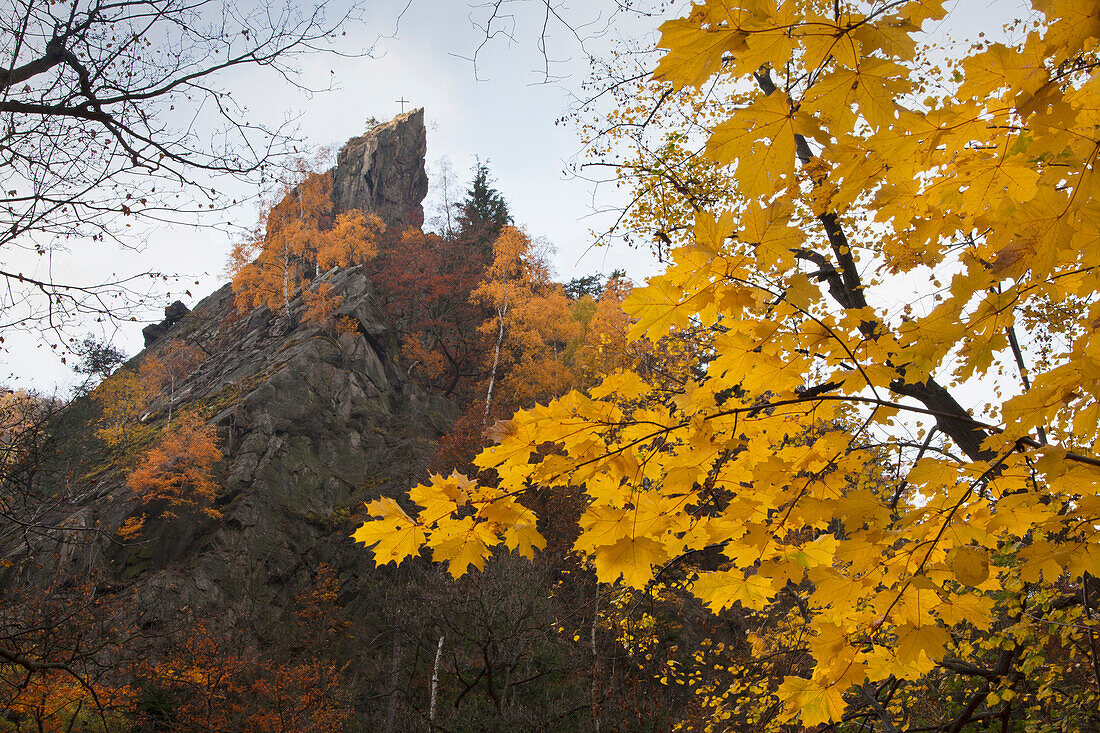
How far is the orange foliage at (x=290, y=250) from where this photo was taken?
911 inches

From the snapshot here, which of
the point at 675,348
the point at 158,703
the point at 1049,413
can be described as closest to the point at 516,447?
the point at 1049,413

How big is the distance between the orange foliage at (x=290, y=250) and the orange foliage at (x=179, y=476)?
8848 millimetres

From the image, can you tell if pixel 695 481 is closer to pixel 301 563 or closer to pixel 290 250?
pixel 301 563

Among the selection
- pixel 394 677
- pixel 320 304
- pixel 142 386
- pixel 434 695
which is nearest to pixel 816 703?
pixel 434 695

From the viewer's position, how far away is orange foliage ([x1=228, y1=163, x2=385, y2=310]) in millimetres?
23141

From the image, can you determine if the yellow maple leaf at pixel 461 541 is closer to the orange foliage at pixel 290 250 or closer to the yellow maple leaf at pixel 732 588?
the yellow maple leaf at pixel 732 588

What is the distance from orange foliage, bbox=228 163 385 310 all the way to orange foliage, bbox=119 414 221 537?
885cm

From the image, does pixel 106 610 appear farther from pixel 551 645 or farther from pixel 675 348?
pixel 675 348

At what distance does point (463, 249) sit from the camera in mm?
26656

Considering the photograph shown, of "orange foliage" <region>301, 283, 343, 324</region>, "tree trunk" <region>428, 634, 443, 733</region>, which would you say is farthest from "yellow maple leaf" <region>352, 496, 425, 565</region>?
"orange foliage" <region>301, 283, 343, 324</region>

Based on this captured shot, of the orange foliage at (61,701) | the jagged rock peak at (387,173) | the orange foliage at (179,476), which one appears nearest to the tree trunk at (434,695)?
the orange foliage at (61,701)

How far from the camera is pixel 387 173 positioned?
34781mm

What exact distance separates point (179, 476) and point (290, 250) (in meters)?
13.2

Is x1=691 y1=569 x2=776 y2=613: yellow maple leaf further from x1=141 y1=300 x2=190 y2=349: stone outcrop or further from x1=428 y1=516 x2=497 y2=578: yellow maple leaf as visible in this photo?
x1=141 y1=300 x2=190 y2=349: stone outcrop
